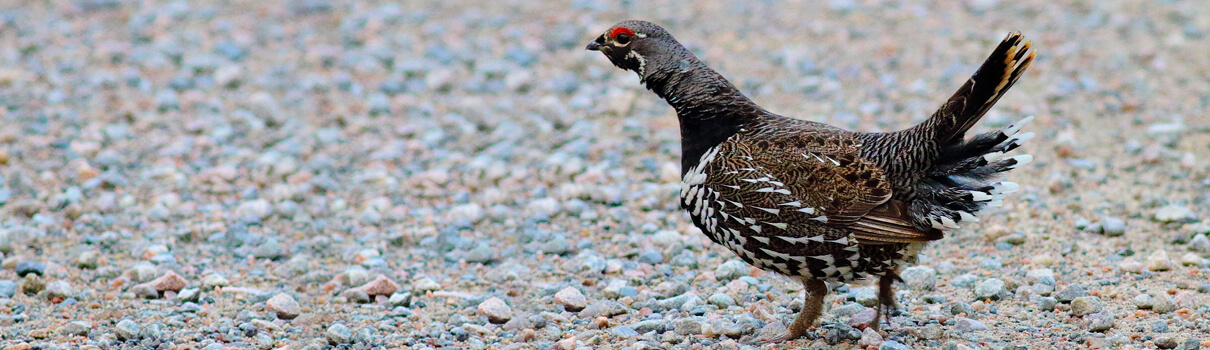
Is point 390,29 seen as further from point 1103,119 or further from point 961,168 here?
point 961,168

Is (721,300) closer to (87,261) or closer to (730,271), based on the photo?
(730,271)

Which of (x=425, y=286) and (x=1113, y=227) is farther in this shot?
(x=1113, y=227)

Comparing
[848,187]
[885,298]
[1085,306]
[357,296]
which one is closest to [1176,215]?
[1085,306]

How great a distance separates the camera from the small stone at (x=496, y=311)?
634cm

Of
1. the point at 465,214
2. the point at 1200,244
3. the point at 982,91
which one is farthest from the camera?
the point at 465,214

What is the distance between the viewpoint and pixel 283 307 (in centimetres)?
640

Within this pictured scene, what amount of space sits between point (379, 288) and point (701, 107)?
222cm

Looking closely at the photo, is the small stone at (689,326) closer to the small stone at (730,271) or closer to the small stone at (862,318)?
the small stone at (862,318)

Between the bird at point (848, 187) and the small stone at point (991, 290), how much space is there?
2.28ft

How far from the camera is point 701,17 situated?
13.6 m

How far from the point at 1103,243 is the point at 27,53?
10977 millimetres

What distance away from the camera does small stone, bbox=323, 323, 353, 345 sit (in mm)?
5953

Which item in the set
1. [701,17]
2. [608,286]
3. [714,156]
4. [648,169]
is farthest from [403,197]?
[701,17]

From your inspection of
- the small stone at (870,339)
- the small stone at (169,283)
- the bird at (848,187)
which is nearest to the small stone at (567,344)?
the bird at (848,187)
